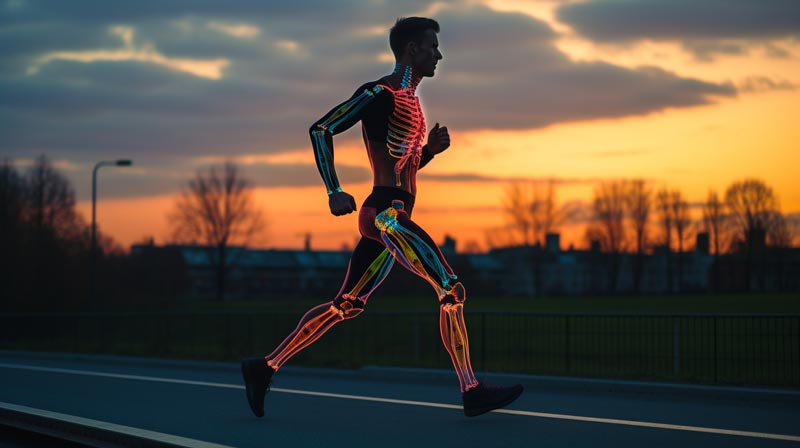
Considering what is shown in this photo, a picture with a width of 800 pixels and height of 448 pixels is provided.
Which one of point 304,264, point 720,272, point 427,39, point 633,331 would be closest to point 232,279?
point 304,264

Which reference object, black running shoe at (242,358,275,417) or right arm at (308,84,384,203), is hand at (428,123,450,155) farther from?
black running shoe at (242,358,275,417)

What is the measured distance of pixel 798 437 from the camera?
7.37 meters

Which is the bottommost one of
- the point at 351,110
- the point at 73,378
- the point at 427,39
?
the point at 73,378

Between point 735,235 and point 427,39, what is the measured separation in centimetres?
8970

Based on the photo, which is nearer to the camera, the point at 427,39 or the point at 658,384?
the point at 427,39

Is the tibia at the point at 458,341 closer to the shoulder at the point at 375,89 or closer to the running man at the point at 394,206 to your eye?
the running man at the point at 394,206

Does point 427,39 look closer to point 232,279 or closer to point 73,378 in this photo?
point 73,378

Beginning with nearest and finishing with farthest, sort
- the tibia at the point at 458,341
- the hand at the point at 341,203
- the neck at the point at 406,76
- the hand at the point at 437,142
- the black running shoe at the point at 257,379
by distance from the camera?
the hand at the point at 341,203, the tibia at the point at 458,341, the neck at the point at 406,76, the black running shoe at the point at 257,379, the hand at the point at 437,142

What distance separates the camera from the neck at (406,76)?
28.6ft

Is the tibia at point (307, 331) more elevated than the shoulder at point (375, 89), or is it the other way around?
the shoulder at point (375, 89)

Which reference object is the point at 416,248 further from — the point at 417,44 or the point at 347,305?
the point at 417,44

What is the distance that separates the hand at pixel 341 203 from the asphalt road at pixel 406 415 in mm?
1696

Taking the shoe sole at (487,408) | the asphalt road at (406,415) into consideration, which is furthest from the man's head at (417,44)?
the asphalt road at (406,415)

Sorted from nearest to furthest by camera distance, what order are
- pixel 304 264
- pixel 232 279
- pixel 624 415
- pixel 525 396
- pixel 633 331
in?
pixel 624 415 < pixel 525 396 < pixel 633 331 < pixel 232 279 < pixel 304 264
